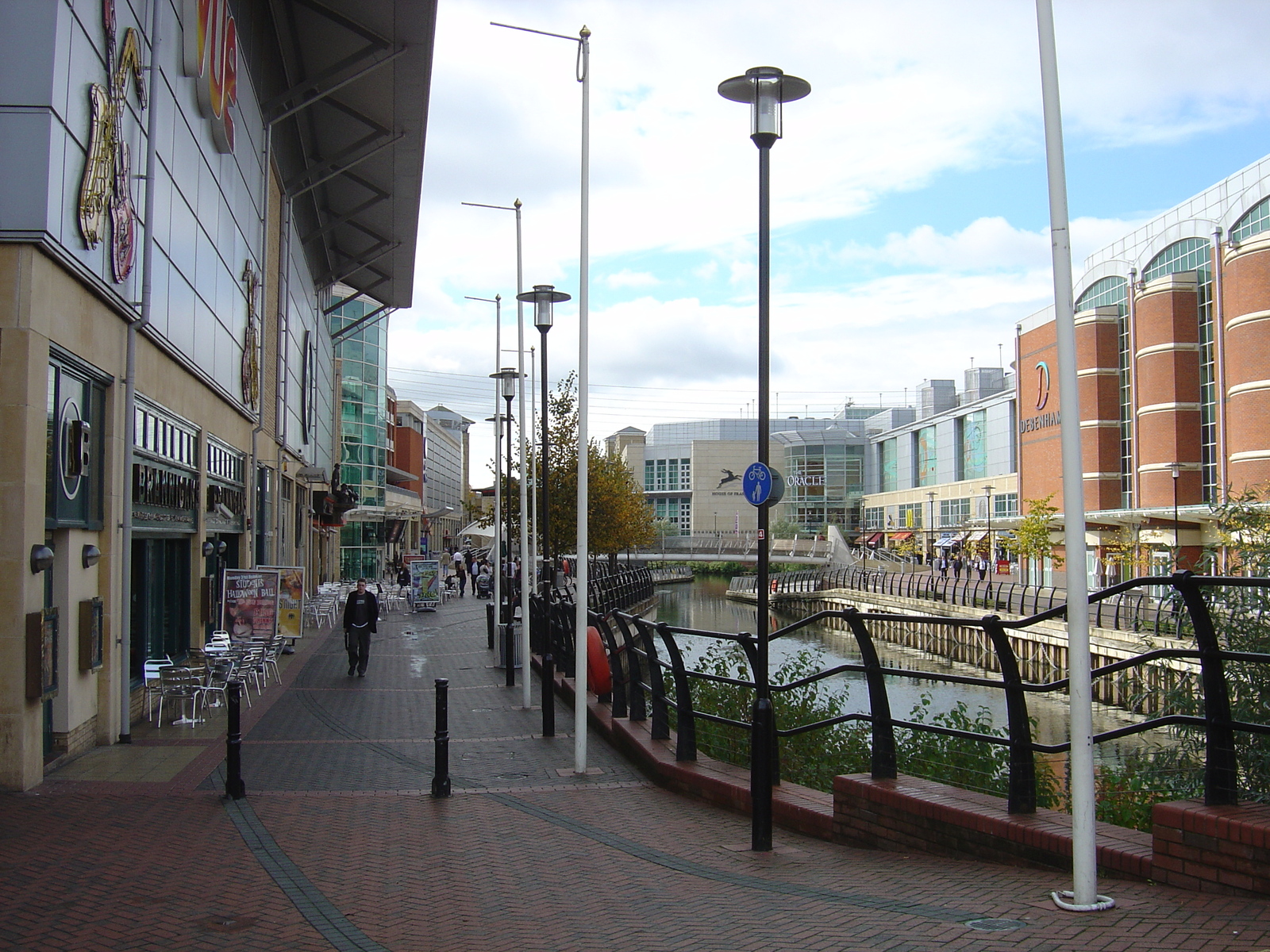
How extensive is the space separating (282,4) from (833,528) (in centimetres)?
6624

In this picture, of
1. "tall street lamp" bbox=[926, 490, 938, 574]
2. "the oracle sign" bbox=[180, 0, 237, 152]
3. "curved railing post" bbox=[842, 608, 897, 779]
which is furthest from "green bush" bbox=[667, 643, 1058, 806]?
"tall street lamp" bbox=[926, 490, 938, 574]

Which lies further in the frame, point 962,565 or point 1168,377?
point 962,565

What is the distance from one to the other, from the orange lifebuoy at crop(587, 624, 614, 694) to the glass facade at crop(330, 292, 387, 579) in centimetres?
4549

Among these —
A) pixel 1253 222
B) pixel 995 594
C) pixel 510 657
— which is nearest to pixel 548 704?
pixel 510 657

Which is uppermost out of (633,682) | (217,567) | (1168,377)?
(1168,377)

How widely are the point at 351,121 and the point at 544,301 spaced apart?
19829 millimetres

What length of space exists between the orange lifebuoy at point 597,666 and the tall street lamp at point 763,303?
21.8 feet

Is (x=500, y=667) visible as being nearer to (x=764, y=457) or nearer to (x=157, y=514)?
(x=157, y=514)

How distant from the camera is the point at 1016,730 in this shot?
6.44 m

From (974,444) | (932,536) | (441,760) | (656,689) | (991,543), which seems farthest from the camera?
(932,536)

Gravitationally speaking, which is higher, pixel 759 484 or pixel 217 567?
pixel 759 484

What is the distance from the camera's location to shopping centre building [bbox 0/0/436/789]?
32.4ft

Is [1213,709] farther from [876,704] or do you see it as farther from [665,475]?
[665,475]

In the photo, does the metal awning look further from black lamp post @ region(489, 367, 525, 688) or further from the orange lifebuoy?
the orange lifebuoy
